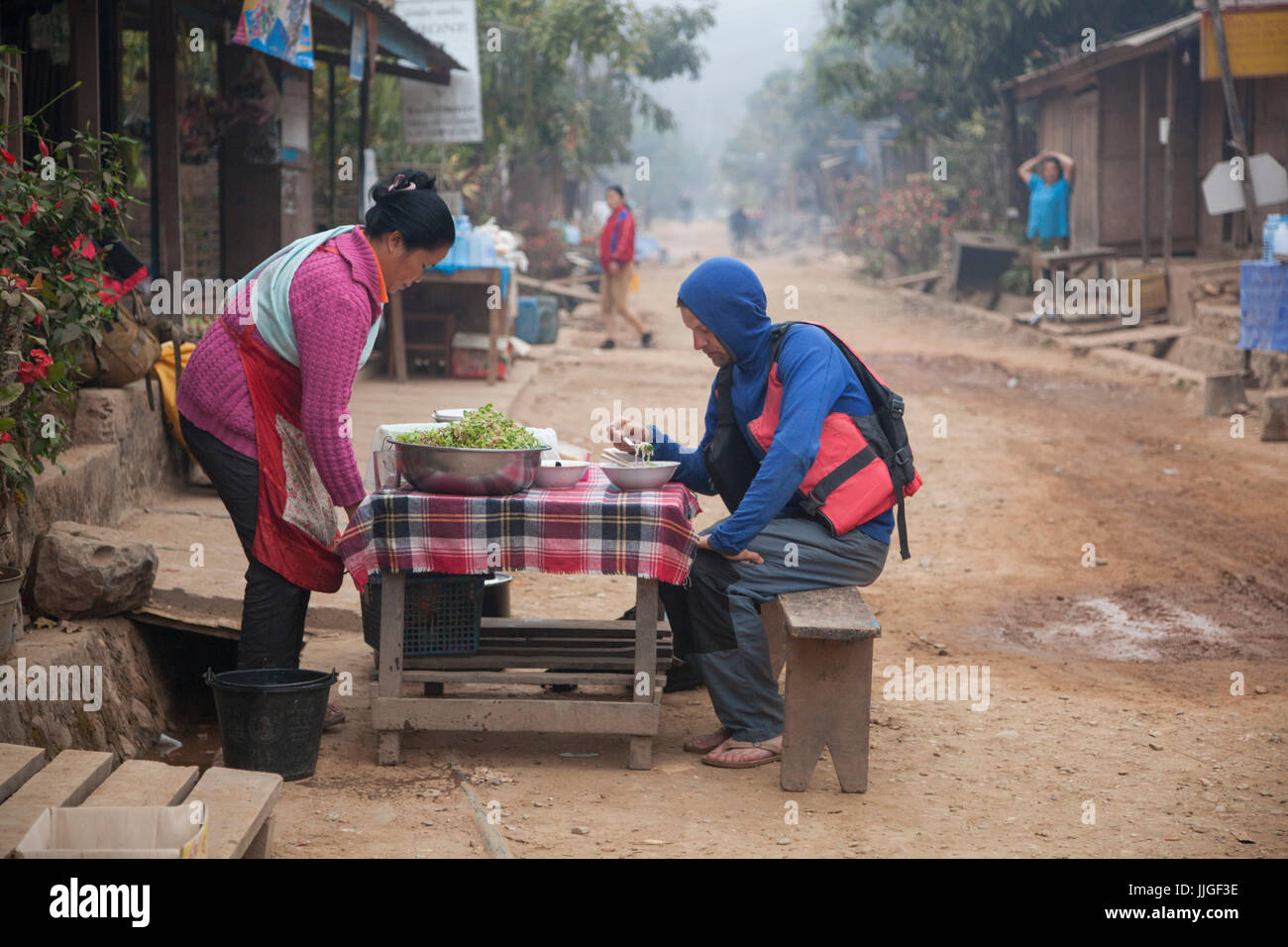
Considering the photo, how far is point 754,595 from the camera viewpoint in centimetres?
432

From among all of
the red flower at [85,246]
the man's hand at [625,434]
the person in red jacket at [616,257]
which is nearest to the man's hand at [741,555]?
the man's hand at [625,434]

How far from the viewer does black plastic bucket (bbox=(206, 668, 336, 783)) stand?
3938 millimetres

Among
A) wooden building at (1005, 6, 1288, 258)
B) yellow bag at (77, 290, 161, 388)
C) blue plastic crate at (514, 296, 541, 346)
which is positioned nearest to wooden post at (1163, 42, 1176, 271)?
wooden building at (1005, 6, 1288, 258)

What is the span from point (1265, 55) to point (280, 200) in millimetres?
10331

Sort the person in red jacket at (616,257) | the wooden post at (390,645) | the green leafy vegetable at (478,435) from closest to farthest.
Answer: the green leafy vegetable at (478,435) < the wooden post at (390,645) < the person in red jacket at (616,257)

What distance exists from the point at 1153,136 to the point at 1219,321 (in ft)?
18.6

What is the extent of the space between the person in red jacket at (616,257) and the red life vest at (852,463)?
481 inches

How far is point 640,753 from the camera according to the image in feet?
14.1

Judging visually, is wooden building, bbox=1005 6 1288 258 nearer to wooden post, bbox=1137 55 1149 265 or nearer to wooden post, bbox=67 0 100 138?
wooden post, bbox=1137 55 1149 265

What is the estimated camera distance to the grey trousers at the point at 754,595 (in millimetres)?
4328

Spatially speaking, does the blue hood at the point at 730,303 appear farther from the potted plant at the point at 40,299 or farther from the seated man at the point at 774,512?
the potted plant at the point at 40,299

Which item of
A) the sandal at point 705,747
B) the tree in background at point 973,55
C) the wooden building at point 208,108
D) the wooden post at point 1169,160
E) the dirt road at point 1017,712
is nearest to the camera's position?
the dirt road at point 1017,712
